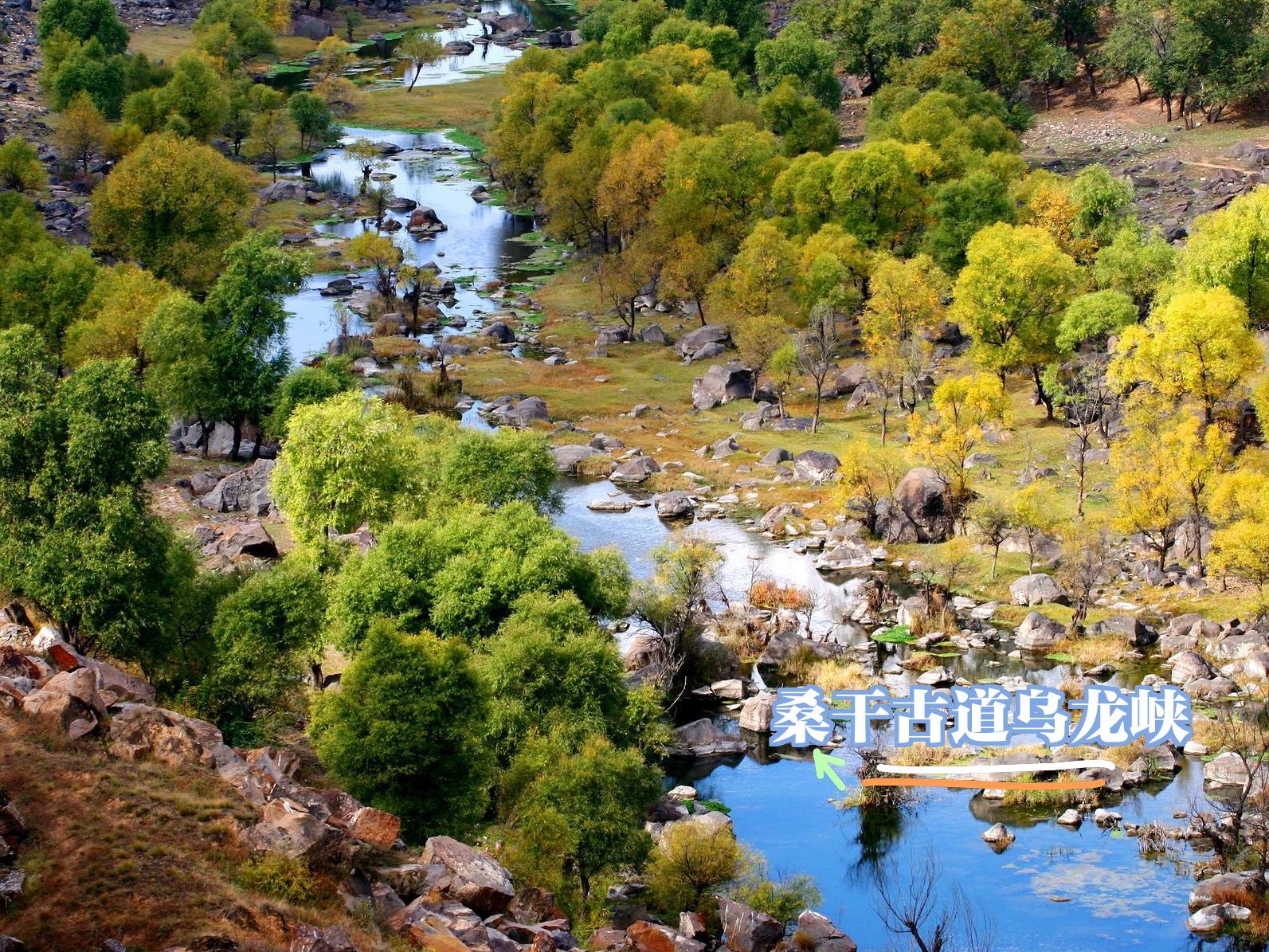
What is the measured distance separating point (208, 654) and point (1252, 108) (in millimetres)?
125131

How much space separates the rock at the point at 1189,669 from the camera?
65.2m

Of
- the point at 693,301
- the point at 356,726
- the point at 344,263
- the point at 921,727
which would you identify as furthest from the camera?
the point at 344,263

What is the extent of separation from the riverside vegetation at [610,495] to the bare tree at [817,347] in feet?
7.49

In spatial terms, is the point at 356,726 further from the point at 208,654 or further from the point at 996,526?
the point at 996,526

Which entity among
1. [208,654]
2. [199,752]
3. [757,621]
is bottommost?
[757,621]

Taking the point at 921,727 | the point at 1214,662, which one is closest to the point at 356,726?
the point at 921,727

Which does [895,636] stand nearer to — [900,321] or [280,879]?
[900,321]

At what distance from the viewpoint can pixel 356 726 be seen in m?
48.3

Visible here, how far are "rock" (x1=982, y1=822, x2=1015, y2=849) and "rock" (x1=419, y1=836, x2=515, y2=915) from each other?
20362 mm

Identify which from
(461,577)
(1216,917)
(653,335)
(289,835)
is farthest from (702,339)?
(289,835)

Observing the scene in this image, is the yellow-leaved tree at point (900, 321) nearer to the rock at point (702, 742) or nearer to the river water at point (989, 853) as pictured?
the river water at point (989, 853)

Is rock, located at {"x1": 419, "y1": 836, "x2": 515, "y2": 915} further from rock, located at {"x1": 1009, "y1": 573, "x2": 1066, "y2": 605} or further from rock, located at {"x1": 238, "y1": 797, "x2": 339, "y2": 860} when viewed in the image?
rock, located at {"x1": 1009, "y1": 573, "x2": 1066, "y2": 605}

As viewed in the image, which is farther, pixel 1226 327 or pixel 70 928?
pixel 1226 327

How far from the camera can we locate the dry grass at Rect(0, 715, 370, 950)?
34594mm
